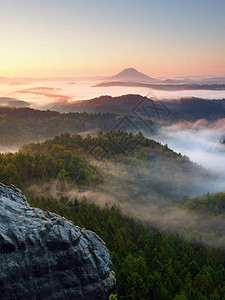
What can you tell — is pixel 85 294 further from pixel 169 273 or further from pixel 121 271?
pixel 169 273

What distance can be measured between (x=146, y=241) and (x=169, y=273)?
30.8 meters

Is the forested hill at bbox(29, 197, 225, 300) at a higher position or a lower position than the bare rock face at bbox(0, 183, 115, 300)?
lower

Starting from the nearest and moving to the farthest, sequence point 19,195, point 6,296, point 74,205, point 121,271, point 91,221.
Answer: point 6,296
point 19,195
point 121,271
point 91,221
point 74,205

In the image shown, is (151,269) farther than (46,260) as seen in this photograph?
Yes

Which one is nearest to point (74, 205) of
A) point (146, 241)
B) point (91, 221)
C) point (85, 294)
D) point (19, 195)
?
point (91, 221)

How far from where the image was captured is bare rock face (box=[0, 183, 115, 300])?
107ft

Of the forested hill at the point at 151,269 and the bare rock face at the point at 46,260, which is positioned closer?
the bare rock face at the point at 46,260

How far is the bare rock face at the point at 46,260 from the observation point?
32562 mm

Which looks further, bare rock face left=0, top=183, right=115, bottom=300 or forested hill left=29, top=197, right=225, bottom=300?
forested hill left=29, top=197, right=225, bottom=300

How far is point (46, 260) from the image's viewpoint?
113ft

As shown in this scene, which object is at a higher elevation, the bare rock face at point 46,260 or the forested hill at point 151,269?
the bare rock face at point 46,260

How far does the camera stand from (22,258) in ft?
109

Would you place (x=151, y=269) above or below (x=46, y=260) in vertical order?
below

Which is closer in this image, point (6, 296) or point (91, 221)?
point (6, 296)
